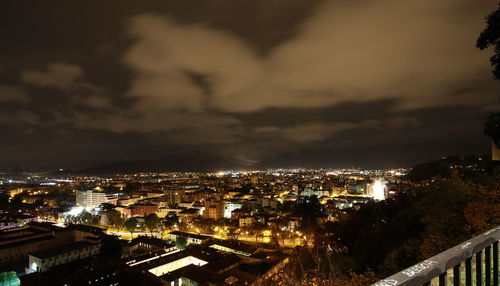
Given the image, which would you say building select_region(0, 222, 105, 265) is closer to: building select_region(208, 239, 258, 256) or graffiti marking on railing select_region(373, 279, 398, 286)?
building select_region(208, 239, 258, 256)

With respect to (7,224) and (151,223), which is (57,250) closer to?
(151,223)

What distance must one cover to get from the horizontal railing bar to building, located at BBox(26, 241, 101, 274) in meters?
22.7

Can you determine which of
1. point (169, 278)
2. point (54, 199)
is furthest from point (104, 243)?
point (54, 199)

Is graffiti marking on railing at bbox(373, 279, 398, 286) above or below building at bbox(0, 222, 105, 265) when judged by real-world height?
above

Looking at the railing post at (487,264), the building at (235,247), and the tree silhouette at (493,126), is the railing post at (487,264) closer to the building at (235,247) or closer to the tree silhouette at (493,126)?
the tree silhouette at (493,126)

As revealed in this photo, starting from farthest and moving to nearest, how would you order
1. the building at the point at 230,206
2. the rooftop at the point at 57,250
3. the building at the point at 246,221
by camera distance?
the building at the point at 230,206
the building at the point at 246,221
the rooftop at the point at 57,250

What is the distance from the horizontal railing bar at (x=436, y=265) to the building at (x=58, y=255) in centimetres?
2268

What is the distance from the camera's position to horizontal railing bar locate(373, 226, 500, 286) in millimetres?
1016

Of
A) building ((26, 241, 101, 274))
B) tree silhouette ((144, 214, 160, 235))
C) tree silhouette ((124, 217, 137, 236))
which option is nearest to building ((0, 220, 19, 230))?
tree silhouette ((124, 217, 137, 236))

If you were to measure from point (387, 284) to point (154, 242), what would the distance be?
2312cm

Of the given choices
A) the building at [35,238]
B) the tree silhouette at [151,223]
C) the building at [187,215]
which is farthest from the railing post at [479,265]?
the building at [187,215]

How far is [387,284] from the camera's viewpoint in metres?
0.99

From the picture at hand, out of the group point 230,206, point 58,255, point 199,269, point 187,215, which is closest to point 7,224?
point 58,255

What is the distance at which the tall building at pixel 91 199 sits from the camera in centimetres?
5314
